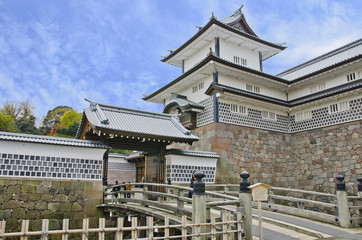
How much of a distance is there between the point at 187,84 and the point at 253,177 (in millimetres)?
8352

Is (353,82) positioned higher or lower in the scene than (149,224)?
higher

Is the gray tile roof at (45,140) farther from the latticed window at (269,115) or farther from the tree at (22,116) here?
the tree at (22,116)

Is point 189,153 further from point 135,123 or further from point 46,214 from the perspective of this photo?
point 46,214

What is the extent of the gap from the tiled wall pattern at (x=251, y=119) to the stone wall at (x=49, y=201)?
30.2ft

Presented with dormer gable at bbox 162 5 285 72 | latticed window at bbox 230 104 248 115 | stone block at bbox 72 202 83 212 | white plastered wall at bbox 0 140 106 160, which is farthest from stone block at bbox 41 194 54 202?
dormer gable at bbox 162 5 285 72

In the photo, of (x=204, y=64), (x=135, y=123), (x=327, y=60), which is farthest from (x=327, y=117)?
(x=135, y=123)

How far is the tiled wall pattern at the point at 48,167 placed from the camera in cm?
1187

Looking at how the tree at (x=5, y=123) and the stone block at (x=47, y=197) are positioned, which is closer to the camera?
the stone block at (x=47, y=197)

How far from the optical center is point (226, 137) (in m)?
18.3

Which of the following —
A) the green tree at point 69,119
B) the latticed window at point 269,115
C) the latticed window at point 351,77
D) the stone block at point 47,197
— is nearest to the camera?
the stone block at point 47,197

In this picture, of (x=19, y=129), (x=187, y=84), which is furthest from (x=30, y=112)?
(x=187, y=84)

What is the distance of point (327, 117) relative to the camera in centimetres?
1909

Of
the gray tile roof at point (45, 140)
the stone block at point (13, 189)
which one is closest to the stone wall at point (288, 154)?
the gray tile roof at point (45, 140)

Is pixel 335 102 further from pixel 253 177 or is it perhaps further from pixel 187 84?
pixel 187 84
